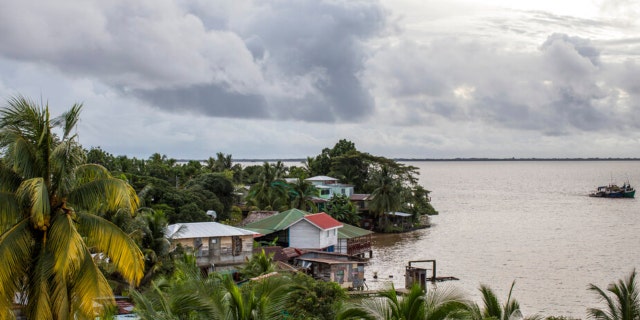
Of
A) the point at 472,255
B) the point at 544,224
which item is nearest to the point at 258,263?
the point at 472,255

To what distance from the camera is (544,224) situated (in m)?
76.4

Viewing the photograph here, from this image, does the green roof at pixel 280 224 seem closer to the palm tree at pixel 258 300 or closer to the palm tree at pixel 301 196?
the palm tree at pixel 301 196

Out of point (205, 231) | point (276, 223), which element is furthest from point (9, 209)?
point (276, 223)

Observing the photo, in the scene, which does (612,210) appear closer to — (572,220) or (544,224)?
(572,220)

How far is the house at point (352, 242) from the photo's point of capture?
49281 mm

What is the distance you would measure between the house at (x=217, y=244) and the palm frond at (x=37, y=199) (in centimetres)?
2533

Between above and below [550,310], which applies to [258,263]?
above

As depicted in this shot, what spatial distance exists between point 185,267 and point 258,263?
19.9 metres

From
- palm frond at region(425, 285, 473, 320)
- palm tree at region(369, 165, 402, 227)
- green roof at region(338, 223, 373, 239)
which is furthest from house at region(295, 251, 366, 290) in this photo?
palm tree at region(369, 165, 402, 227)

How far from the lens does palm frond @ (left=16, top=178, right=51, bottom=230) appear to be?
9.14 meters

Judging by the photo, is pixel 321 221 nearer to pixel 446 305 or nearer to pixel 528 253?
pixel 528 253

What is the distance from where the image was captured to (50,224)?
9836 millimetres

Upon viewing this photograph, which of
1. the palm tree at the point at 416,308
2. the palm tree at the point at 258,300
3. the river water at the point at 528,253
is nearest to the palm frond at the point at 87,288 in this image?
the palm tree at the point at 258,300

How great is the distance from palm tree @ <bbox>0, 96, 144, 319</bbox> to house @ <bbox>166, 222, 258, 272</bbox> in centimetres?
2475
